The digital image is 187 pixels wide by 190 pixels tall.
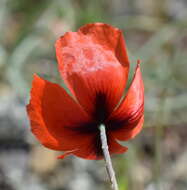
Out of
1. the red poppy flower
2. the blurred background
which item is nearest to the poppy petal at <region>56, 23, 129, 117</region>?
the red poppy flower

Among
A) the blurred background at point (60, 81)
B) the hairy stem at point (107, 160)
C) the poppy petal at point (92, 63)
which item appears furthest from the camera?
the blurred background at point (60, 81)

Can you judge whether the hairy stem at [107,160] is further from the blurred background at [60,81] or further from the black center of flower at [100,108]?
the blurred background at [60,81]

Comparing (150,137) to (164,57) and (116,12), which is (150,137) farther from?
(116,12)

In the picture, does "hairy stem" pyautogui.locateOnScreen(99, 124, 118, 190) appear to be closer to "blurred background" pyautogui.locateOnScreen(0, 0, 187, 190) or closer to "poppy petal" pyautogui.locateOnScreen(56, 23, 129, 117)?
"poppy petal" pyautogui.locateOnScreen(56, 23, 129, 117)

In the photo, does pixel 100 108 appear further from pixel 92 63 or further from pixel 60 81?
pixel 60 81

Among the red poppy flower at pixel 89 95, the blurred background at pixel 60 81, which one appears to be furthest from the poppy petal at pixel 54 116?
the blurred background at pixel 60 81

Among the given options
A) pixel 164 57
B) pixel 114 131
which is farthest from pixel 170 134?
pixel 114 131

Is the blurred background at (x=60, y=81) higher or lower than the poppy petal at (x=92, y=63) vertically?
lower
